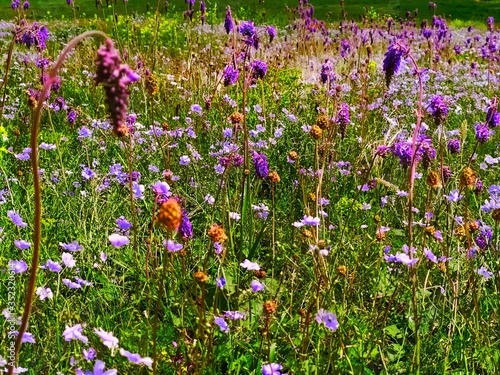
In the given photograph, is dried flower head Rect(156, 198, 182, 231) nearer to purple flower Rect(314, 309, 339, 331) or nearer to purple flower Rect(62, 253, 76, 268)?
purple flower Rect(314, 309, 339, 331)

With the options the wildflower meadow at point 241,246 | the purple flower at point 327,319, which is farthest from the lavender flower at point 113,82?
the purple flower at point 327,319

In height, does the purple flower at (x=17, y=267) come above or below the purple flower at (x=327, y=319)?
above

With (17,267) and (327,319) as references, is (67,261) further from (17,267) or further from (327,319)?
(327,319)

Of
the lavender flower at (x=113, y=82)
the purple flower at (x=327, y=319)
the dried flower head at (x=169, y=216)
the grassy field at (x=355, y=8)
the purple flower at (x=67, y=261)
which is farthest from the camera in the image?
the grassy field at (x=355, y=8)

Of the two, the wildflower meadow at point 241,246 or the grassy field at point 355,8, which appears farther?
the grassy field at point 355,8

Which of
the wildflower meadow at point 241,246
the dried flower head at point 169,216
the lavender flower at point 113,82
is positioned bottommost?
the wildflower meadow at point 241,246

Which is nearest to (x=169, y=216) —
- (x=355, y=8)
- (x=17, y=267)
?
(x=17, y=267)

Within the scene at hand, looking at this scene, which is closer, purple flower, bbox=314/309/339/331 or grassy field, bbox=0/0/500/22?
purple flower, bbox=314/309/339/331

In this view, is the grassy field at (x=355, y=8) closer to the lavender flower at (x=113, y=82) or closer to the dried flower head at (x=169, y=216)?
the dried flower head at (x=169, y=216)

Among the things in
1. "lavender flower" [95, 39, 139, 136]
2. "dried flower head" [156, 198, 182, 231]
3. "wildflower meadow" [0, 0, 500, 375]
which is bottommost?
"wildflower meadow" [0, 0, 500, 375]

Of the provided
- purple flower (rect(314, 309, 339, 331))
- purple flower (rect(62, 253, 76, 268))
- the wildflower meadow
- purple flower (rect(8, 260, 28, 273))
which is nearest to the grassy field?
the wildflower meadow

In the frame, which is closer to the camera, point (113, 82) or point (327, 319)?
point (113, 82)

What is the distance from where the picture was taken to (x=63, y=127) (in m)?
4.50

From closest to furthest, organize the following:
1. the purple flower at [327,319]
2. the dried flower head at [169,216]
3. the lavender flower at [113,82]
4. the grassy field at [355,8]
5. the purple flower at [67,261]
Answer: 1. the lavender flower at [113,82]
2. the dried flower head at [169,216]
3. the purple flower at [327,319]
4. the purple flower at [67,261]
5. the grassy field at [355,8]
